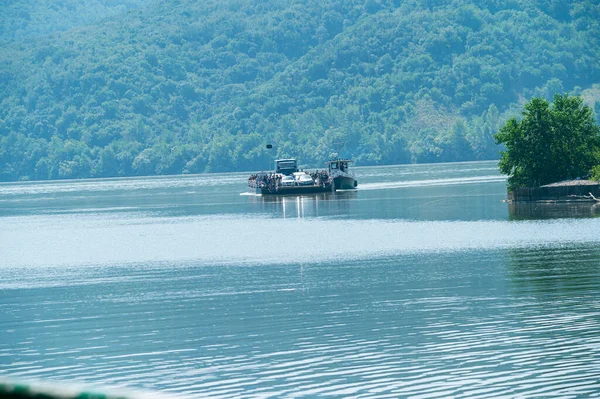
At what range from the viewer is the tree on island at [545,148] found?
92.6 meters

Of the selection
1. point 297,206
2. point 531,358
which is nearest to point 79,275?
point 531,358

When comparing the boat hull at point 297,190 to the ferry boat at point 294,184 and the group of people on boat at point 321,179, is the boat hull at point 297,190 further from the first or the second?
the group of people on boat at point 321,179

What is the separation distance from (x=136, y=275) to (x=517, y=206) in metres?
47.8

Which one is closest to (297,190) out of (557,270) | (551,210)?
(551,210)

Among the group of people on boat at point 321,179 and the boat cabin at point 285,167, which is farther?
the boat cabin at point 285,167

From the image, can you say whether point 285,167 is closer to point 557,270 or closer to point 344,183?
point 344,183

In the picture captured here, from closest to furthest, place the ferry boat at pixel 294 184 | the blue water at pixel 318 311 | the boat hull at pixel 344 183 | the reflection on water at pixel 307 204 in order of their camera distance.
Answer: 1. the blue water at pixel 318 311
2. the reflection on water at pixel 307 204
3. the ferry boat at pixel 294 184
4. the boat hull at pixel 344 183

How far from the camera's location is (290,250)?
197 feet

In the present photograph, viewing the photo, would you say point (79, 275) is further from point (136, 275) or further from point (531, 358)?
point (531, 358)

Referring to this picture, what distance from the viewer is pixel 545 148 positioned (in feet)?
305

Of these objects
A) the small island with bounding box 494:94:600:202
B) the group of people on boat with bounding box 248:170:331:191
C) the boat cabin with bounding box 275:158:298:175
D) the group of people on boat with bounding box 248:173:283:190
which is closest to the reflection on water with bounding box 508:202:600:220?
the small island with bounding box 494:94:600:202

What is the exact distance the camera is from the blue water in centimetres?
2400

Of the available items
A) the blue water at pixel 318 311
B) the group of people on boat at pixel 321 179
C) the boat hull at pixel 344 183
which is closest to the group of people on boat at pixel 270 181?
the group of people on boat at pixel 321 179

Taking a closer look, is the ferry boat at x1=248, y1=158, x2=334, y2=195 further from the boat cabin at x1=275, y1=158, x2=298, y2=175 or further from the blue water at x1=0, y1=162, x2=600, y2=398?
the blue water at x1=0, y1=162, x2=600, y2=398
